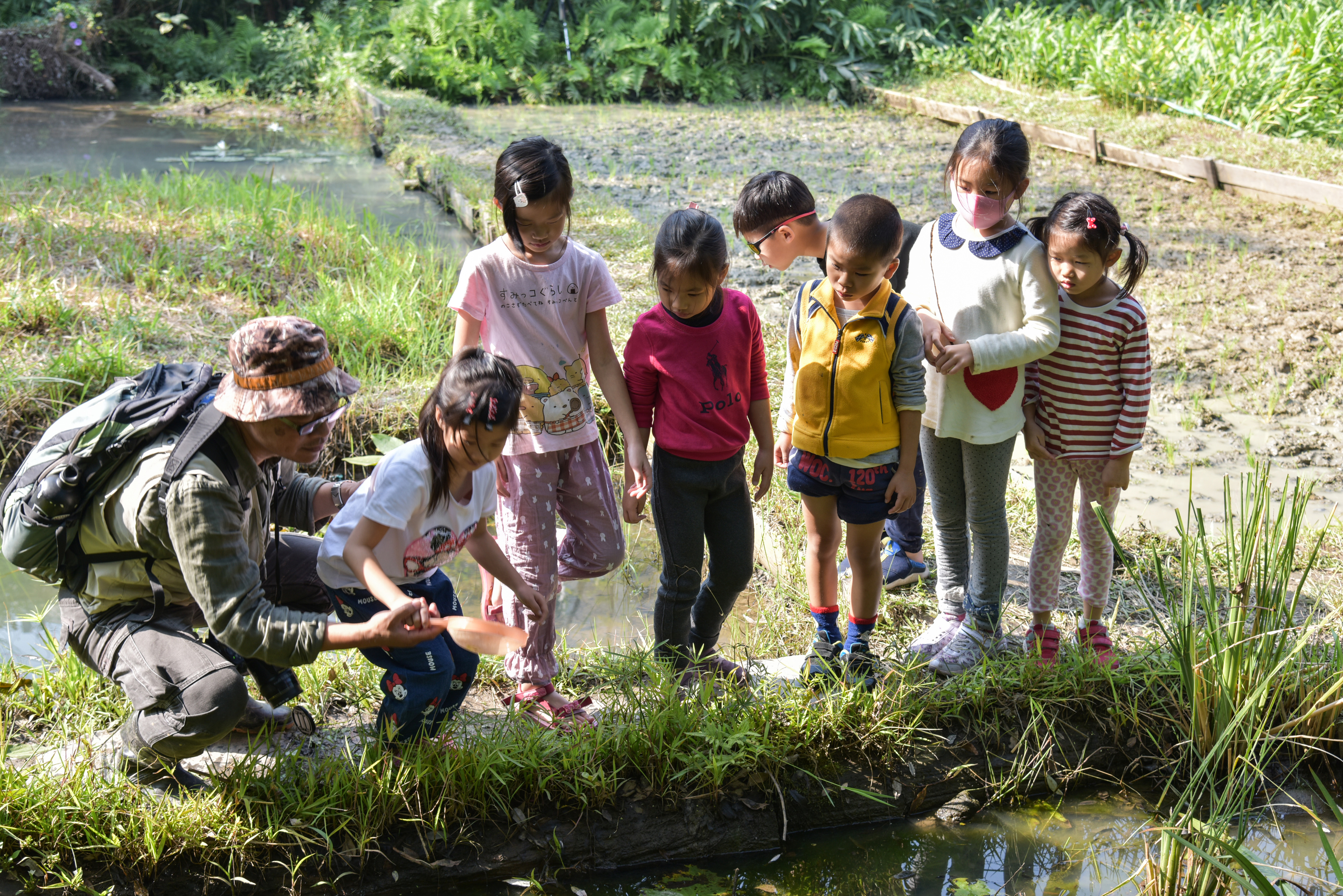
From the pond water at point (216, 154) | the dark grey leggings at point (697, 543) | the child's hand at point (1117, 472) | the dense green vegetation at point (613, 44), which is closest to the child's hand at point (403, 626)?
the dark grey leggings at point (697, 543)

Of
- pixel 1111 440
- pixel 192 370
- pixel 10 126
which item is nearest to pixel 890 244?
pixel 1111 440

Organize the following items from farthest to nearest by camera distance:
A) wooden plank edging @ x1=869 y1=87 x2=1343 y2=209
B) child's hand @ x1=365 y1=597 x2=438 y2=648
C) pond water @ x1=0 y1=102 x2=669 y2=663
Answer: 1. wooden plank edging @ x1=869 y1=87 x2=1343 y2=209
2. pond water @ x1=0 y1=102 x2=669 y2=663
3. child's hand @ x1=365 y1=597 x2=438 y2=648

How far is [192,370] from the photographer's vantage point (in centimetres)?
263

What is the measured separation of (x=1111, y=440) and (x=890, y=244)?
34.0 inches

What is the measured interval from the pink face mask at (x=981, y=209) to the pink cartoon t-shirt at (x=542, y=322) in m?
0.98

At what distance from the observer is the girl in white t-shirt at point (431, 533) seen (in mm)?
2314

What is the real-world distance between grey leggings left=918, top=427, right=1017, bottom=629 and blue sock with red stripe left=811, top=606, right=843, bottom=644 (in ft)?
1.31

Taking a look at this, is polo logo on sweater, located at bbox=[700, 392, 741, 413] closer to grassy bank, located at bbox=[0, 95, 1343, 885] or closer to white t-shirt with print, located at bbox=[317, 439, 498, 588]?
white t-shirt with print, located at bbox=[317, 439, 498, 588]

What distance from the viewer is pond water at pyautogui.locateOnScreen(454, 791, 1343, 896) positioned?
2486 mm

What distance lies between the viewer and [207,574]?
2.31 m

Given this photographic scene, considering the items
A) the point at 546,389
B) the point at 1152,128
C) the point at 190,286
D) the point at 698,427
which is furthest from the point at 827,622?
the point at 1152,128

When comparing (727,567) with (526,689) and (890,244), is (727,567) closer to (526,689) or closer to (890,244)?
(526,689)

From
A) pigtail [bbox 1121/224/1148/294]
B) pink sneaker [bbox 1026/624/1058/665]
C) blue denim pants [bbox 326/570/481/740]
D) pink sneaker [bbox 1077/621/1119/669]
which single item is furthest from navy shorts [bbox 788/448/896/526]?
blue denim pants [bbox 326/570/481/740]

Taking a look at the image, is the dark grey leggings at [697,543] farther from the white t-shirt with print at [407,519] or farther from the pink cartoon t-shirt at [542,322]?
the white t-shirt with print at [407,519]
